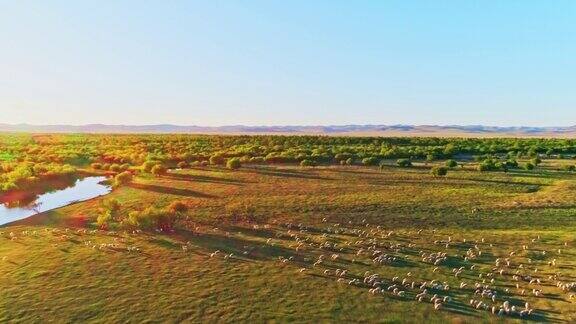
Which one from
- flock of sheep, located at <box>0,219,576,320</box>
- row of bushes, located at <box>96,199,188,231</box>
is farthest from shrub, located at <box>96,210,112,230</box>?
flock of sheep, located at <box>0,219,576,320</box>

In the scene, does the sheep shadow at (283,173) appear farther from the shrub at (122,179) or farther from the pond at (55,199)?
the pond at (55,199)

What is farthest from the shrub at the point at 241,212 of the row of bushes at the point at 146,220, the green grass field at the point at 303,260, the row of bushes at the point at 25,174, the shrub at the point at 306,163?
the shrub at the point at 306,163

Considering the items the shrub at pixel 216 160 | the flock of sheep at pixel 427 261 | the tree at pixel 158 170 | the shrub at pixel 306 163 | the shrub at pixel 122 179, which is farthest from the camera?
the shrub at pixel 216 160

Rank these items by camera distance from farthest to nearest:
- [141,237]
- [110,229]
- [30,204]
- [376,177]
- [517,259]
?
[376,177]
[30,204]
[110,229]
[141,237]
[517,259]

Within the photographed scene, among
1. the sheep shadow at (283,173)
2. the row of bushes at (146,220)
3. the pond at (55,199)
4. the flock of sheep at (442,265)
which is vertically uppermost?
the row of bushes at (146,220)

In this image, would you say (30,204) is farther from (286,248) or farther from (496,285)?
(496,285)

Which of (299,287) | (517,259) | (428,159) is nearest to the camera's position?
(299,287)

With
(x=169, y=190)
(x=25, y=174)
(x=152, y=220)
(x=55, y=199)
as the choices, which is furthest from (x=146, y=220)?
(x=25, y=174)

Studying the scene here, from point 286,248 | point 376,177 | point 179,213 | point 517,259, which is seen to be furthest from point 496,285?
point 376,177
